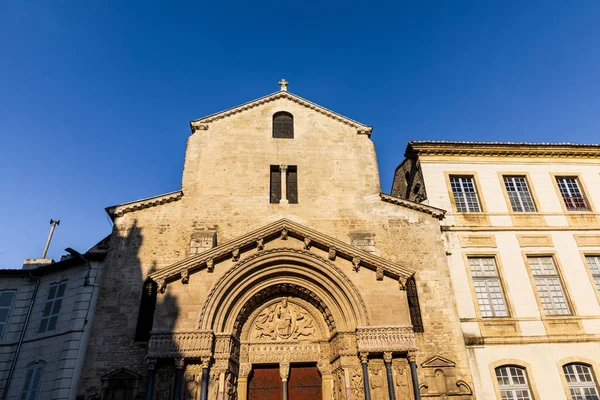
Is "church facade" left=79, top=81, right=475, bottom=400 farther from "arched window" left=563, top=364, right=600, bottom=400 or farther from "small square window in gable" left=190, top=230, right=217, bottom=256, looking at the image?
"arched window" left=563, top=364, right=600, bottom=400

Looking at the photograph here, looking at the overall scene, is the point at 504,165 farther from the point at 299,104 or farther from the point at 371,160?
the point at 299,104

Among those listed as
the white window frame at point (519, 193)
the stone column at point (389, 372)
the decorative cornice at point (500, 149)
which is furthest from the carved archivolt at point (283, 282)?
the white window frame at point (519, 193)

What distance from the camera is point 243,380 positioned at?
40.1ft

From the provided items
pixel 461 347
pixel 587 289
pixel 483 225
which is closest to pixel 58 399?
pixel 461 347

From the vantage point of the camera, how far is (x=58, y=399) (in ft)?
37.1

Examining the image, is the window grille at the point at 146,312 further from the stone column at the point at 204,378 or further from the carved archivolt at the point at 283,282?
the stone column at the point at 204,378

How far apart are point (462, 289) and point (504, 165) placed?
237 inches

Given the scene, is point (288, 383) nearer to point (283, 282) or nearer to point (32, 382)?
point (283, 282)

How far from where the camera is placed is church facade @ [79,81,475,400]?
11.4 m

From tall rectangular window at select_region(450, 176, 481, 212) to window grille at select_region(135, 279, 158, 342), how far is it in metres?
11.3

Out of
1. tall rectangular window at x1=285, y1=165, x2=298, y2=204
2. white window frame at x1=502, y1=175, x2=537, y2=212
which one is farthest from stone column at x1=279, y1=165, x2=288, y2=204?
white window frame at x1=502, y1=175, x2=537, y2=212

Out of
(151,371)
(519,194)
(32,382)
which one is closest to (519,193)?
(519,194)

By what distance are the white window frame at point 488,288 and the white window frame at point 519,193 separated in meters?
2.78

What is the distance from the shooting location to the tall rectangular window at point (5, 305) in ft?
46.6
